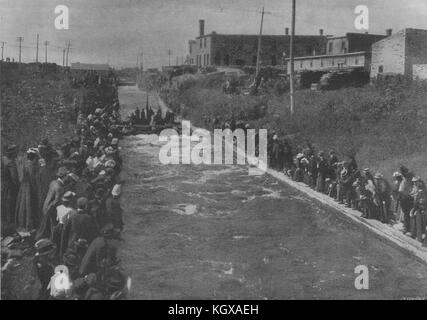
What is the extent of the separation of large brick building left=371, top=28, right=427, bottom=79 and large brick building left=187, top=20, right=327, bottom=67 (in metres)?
7.96

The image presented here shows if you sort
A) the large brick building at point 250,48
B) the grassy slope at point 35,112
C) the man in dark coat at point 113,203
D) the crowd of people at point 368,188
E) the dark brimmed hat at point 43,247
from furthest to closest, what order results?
the large brick building at point 250,48 → the grassy slope at point 35,112 → the crowd of people at point 368,188 → the man in dark coat at point 113,203 → the dark brimmed hat at point 43,247

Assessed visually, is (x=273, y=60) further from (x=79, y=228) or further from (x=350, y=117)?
(x=79, y=228)

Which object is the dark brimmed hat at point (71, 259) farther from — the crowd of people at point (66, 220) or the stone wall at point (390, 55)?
the stone wall at point (390, 55)

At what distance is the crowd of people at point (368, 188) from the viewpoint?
8.19 m

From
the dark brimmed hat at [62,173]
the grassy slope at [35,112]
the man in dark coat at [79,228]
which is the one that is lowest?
the man in dark coat at [79,228]

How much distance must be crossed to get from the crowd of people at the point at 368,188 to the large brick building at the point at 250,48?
1234 centimetres

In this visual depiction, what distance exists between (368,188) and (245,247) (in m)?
2.66

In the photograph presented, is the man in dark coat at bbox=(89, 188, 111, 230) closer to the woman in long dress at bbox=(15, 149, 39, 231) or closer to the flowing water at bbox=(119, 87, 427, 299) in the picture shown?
the flowing water at bbox=(119, 87, 427, 299)

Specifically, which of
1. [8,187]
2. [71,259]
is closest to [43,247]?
[71,259]

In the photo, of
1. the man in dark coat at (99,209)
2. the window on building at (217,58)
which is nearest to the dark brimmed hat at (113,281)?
the man in dark coat at (99,209)

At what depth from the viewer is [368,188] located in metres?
9.45

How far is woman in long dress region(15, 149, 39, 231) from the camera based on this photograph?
7.91m
